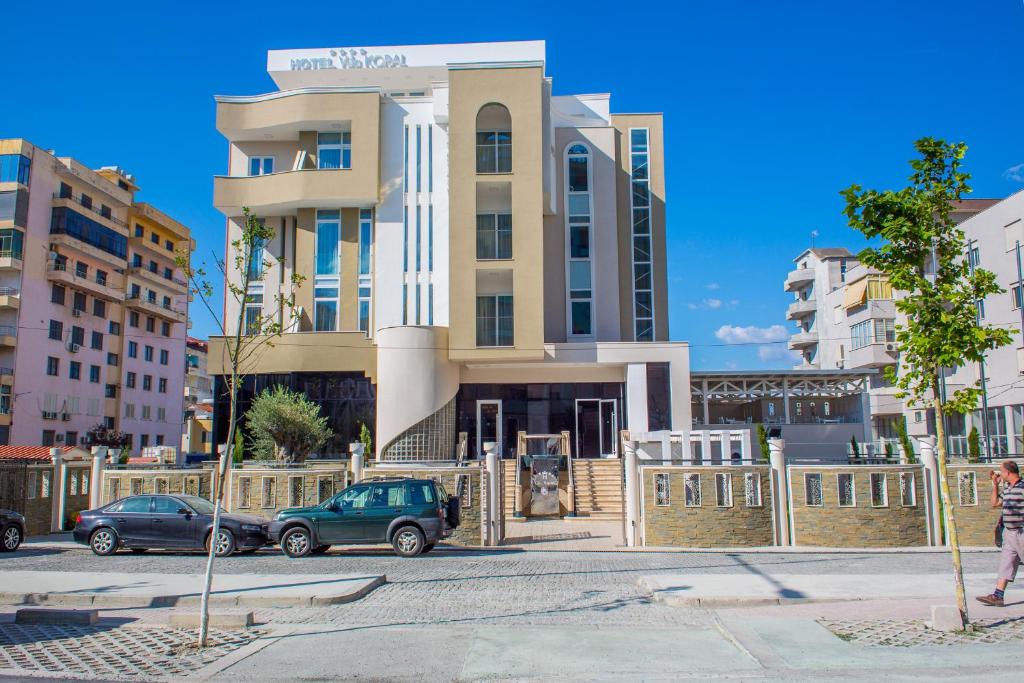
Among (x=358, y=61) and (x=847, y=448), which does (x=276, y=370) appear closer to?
(x=358, y=61)

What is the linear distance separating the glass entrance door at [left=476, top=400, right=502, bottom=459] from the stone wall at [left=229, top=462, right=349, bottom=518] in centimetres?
1635

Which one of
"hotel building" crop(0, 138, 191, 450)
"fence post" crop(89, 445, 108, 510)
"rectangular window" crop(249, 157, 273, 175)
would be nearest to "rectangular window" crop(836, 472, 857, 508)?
"fence post" crop(89, 445, 108, 510)

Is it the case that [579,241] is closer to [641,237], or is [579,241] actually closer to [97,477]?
[641,237]

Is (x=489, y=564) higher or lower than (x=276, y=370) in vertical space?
lower

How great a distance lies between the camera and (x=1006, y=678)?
7582mm

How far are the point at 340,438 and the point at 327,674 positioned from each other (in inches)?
1062

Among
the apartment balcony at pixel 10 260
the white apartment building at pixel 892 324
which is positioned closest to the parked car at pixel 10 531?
the white apartment building at pixel 892 324

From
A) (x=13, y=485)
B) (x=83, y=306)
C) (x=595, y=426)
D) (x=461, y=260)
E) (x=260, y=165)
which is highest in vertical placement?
(x=260, y=165)

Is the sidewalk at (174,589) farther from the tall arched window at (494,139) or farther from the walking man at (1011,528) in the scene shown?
the tall arched window at (494,139)

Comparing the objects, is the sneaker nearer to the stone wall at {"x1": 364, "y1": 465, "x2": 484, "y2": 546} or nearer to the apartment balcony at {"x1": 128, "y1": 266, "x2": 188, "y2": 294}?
the stone wall at {"x1": 364, "y1": 465, "x2": 484, "y2": 546}

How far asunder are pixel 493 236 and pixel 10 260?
34815mm

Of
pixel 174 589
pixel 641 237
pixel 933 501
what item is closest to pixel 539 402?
Result: pixel 641 237

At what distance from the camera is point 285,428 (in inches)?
1231

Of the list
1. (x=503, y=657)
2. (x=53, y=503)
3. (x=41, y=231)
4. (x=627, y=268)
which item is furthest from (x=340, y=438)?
(x=41, y=231)
